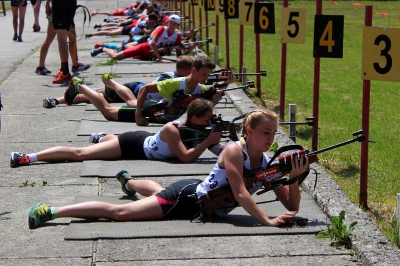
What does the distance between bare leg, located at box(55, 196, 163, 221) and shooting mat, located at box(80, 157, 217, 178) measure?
4.44 feet

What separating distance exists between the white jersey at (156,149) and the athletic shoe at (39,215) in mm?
2194

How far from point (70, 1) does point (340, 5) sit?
68.3 ft

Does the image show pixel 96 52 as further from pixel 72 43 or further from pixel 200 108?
pixel 200 108

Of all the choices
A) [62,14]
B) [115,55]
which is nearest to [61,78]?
[62,14]

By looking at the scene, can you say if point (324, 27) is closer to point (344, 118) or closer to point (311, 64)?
point (344, 118)

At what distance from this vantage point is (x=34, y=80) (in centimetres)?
1377

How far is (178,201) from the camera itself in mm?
5918

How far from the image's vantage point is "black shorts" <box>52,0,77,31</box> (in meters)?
12.9

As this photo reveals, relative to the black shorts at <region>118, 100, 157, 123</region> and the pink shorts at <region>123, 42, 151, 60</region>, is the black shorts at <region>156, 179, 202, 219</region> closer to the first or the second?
the black shorts at <region>118, 100, 157, 123</region>

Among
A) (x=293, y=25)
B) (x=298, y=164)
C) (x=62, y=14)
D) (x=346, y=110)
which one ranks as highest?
(x=293, y=25)

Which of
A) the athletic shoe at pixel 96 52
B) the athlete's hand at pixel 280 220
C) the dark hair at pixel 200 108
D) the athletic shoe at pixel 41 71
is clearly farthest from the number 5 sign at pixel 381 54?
the athletic shoe at pixel 96 52

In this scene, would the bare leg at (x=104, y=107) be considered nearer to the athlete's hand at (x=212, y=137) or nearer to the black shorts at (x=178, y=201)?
the athlete's hand at (x=212, y=137)

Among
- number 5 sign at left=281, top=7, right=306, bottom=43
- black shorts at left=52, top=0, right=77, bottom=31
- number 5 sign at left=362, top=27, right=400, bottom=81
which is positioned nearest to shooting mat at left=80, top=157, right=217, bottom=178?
number 5 sign at left=362, top=27, right=400, bottom=81

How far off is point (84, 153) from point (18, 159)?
65 cm
